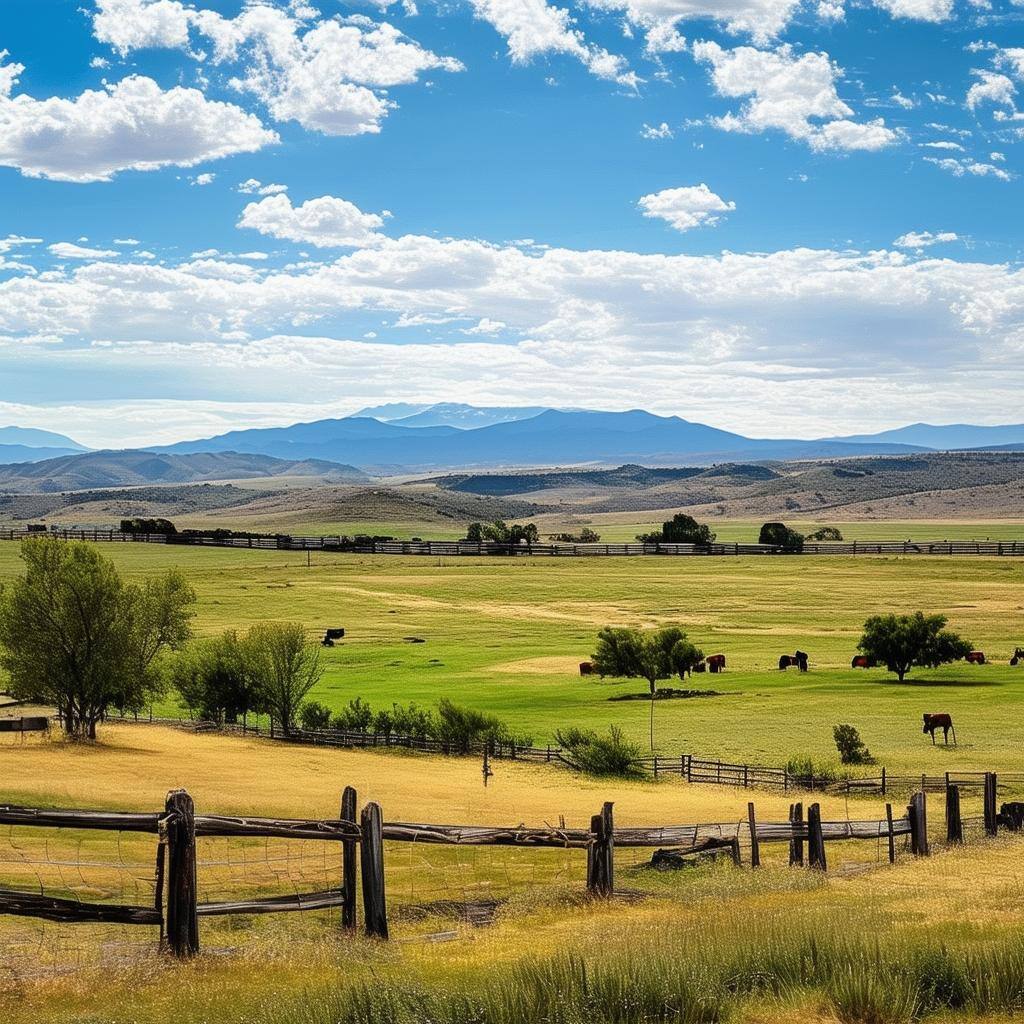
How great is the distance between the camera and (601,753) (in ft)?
142

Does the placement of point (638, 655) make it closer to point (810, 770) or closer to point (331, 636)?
point (810, 770)

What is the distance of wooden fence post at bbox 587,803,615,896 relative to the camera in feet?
54.5

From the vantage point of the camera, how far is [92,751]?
45.3 m

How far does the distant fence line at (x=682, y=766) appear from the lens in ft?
121

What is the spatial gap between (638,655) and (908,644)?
46.9 feet

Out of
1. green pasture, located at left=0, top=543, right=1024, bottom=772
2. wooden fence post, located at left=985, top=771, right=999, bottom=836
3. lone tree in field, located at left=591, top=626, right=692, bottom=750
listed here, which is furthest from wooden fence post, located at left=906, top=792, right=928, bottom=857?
lone tree in field, located at left=591, top=626, right=692, bottom=750

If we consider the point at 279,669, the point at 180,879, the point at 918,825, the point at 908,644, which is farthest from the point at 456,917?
the point at 908,644

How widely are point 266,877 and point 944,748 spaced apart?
95.5 feet

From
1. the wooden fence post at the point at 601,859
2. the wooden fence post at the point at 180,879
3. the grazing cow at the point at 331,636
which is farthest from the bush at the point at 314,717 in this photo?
the wooden fence post at the point at 180,879

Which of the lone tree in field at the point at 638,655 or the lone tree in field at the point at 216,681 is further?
the lone tree in field at the point at 638,655

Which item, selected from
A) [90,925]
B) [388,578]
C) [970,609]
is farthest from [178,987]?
[388,578]

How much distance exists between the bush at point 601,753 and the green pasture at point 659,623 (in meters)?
2.72

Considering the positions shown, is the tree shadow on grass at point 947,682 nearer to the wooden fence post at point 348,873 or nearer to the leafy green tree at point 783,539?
the wooden fence post at point 348,873

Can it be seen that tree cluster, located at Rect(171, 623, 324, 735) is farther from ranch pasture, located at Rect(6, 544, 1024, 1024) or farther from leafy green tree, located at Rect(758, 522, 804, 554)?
leafy green tree, located at Rect(758, 522, 804, 554)
